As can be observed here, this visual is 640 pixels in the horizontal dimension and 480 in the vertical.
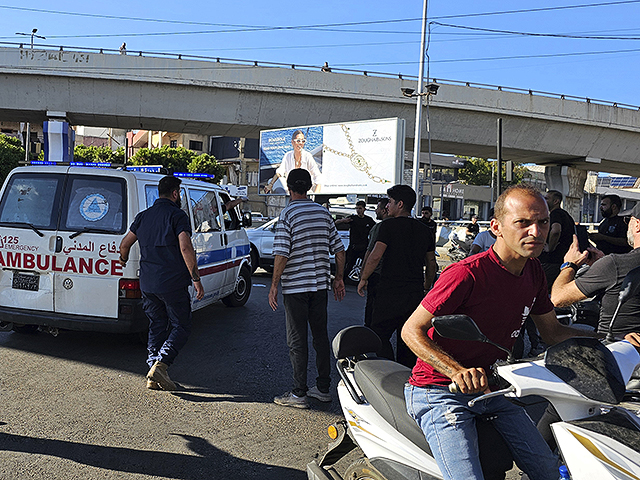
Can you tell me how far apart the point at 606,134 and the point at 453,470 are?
33.9 meters

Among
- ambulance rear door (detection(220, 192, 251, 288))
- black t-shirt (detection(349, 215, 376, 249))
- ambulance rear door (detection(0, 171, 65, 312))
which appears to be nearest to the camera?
ambulance rear door (detection(0, 171, 65, 312))

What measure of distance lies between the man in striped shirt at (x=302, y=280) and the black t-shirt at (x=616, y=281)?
2.20 metres

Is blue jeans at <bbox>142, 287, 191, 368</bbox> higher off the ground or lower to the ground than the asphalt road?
higher

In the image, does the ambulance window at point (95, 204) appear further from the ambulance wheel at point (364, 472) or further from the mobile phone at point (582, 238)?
the mobile phone at point (582, 238)

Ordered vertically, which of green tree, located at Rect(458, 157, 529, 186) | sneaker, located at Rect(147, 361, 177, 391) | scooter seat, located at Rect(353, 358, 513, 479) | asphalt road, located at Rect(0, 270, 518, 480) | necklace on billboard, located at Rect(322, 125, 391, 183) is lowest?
asphalt road, located at Rect(0, 270, 518, 480)

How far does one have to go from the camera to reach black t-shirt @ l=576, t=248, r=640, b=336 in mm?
3092

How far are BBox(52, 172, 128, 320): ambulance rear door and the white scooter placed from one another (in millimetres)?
3969

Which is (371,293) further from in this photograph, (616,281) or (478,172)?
(478,172)

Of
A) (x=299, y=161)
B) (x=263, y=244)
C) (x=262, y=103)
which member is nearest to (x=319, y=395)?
(x=263, y=244)

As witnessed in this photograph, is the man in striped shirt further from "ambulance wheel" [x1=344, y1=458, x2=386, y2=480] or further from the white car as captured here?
the white car

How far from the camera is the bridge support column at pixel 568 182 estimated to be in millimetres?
34250

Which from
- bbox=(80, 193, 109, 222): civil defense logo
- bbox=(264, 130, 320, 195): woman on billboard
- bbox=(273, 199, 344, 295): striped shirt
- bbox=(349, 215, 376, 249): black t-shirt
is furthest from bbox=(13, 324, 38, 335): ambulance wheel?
bbox=(264, 130, 320, 195): woman on billboard

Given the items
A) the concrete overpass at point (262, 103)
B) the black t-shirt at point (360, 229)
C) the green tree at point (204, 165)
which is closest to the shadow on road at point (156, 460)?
the black t-shirt at point (360, 229)

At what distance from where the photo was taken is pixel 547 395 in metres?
2.04
